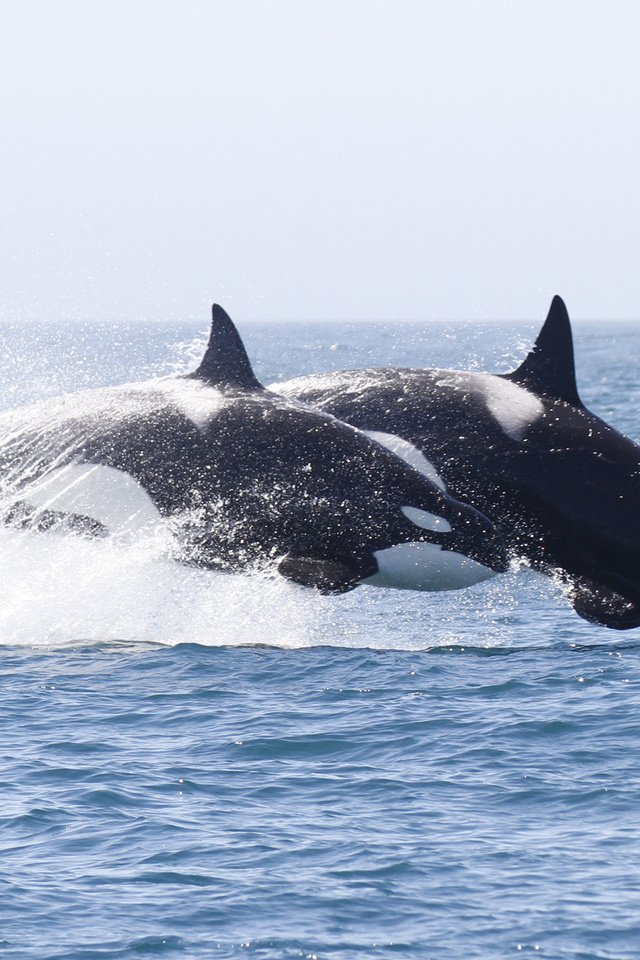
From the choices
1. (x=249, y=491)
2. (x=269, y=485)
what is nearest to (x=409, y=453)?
(x=269, y=485)

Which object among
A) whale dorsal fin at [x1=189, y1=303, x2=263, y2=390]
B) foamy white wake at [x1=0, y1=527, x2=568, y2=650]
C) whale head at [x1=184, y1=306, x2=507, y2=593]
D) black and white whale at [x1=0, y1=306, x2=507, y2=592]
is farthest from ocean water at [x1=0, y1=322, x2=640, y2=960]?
whale dorsal fin at [x1=189, y1=303, x2=263, y2=390]

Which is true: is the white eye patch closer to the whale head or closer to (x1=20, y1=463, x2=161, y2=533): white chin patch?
the whale head

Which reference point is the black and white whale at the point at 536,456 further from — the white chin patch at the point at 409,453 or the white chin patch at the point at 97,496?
the white chin patch at the point at 97,496

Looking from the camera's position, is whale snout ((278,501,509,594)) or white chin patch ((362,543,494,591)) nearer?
whale snout ((278,501,509,594))

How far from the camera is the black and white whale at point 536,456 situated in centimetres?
1271

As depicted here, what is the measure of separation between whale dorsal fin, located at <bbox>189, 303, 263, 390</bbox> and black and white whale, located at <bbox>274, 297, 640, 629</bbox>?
66cm

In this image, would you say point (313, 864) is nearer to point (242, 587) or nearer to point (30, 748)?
point (30, 748)

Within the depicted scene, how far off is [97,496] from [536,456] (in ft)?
12.5

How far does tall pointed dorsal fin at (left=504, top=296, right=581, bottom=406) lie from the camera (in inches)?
537

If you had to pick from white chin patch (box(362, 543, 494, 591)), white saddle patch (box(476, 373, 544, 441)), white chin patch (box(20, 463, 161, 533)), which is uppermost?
white saddle patch (box(476, 373, 544, 441))

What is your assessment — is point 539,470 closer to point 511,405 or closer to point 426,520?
point 511,405

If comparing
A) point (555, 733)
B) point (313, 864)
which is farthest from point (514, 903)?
point (555, 733)

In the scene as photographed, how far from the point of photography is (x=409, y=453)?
42.9 ft

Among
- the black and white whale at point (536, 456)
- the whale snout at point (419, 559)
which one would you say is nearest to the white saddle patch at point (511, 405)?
the black and white whale at point (536, 456)
